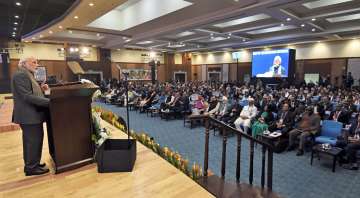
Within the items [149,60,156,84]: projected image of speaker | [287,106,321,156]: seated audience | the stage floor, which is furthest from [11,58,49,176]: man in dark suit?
[149,60,156,84]: projected image of speaker

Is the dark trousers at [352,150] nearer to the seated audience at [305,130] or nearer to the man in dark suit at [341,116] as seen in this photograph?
the seated audience at [305,130]

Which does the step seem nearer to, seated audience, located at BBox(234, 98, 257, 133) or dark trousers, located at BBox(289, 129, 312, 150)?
dark trousers, located at BBox(289, 129, 312, 150)

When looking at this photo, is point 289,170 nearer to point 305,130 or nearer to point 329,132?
point 305,130

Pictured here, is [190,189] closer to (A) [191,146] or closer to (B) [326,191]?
(B) [326,191]

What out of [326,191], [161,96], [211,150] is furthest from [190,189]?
[161,96]

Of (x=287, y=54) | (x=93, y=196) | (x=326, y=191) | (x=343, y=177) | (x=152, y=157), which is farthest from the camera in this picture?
(x=287, y=54)

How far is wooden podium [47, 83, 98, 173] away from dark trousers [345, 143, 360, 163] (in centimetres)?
489

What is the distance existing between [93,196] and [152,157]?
1042mm

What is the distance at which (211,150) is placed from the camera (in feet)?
17.5

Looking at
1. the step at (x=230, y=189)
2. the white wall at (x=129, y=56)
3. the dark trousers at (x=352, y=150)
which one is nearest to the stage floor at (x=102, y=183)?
the step at (x=230, y=189)

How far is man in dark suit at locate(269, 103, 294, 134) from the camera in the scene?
5776mm

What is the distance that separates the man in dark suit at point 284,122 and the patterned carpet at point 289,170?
715mm

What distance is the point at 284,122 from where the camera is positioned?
19.8 ft

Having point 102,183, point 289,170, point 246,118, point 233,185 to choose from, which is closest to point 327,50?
point 246,118
